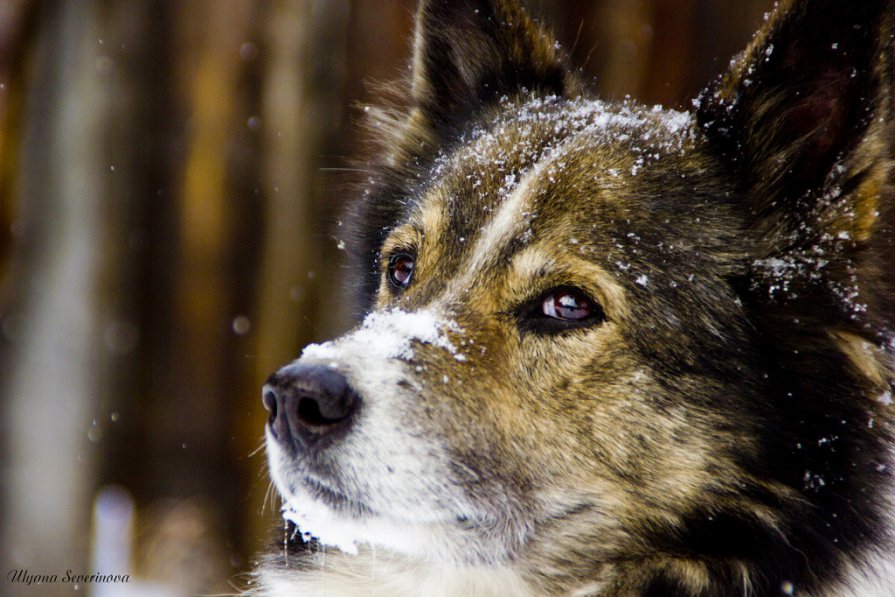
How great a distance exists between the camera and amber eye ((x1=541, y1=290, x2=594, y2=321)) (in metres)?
2.77

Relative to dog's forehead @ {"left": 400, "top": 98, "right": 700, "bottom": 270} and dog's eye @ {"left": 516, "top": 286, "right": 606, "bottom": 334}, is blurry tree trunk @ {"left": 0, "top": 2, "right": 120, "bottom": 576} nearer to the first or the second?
dog's forehead @ {"left": 400, "top": 98, "right": 700, "bottom": 270}

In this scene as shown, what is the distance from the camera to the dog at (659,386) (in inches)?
99.0

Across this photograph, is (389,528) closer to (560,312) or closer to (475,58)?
(560,312)

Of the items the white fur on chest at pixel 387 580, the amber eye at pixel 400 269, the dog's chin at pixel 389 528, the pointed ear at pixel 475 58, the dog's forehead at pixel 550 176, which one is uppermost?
the pointed ear at pixel 475 58

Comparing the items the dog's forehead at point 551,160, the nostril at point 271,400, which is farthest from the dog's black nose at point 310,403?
the dog's forehead at point 551,160

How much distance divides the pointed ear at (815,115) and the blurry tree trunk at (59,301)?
3913mm

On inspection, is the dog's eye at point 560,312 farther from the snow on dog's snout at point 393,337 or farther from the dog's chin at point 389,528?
the dog's chin at point 389,528

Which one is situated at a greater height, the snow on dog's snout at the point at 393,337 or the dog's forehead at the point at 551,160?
the dog's forehead at the point at 551,160

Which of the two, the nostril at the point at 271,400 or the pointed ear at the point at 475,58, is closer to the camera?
the nostril at the point at 271,400

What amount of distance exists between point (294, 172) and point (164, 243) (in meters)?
0.90

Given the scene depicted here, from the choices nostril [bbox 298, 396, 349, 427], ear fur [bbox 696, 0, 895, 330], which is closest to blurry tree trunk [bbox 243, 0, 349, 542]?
nostril [bbox 298, 396, 349, 427]

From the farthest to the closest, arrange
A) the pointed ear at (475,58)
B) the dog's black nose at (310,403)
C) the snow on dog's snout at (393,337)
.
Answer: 1. the pointed ear at (475,58)
2. the snow on dog's snout at (393,337)
3. the dog's black nose at (310,403)

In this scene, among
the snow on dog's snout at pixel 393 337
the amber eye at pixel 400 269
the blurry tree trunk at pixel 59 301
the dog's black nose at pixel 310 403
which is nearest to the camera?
the dog's black nose at pixel 310 403

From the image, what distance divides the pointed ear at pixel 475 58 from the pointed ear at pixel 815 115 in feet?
2.95
